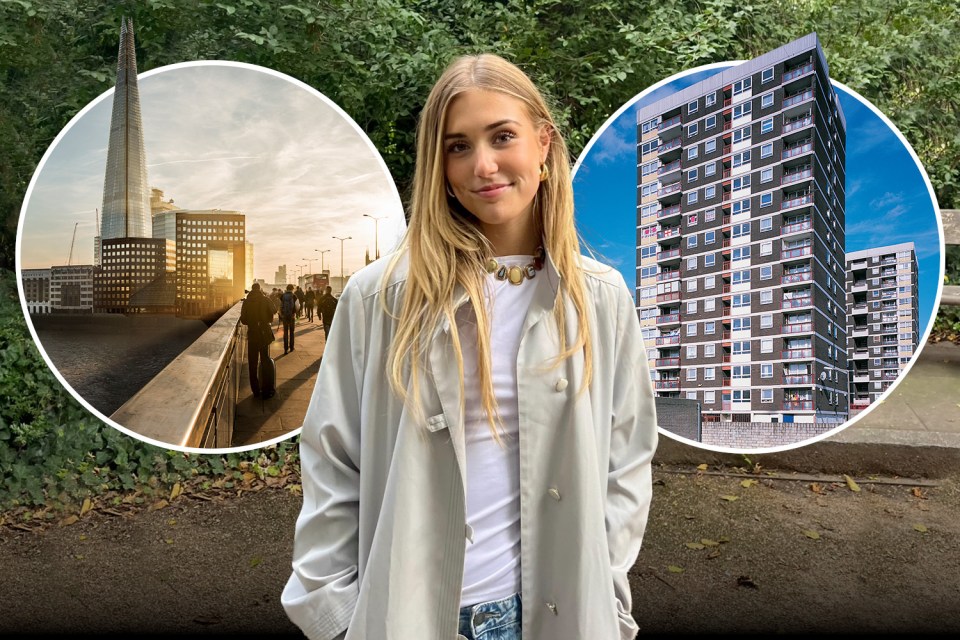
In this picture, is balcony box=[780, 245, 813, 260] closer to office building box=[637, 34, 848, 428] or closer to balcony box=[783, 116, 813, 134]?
office building box=[637, 34, 848, 428]

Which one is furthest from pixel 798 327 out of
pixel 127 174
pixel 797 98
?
pixel 127 174

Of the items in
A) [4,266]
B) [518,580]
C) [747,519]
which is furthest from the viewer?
[4,266]

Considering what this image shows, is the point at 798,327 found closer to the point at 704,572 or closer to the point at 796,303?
the point at 796,303

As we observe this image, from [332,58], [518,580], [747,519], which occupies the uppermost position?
[332,58]

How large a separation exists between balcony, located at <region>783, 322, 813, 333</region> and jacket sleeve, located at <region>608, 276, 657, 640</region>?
1.80 m

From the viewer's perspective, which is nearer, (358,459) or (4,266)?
(358,459)

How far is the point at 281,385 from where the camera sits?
3311mm

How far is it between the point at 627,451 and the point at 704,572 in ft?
8.41

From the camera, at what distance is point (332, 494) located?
1425 millimetres

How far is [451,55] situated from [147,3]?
1362mm

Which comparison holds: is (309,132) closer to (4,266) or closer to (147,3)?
(147,3)

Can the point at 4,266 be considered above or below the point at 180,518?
above

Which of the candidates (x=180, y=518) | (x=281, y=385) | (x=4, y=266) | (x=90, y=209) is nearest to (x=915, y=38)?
(x=281, y=385)

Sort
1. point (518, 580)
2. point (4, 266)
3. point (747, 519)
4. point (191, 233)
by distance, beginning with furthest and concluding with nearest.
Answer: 1. point (4, 266)
2. point (747, 519)
3. point (191, 233)
4. point (518, 580)
